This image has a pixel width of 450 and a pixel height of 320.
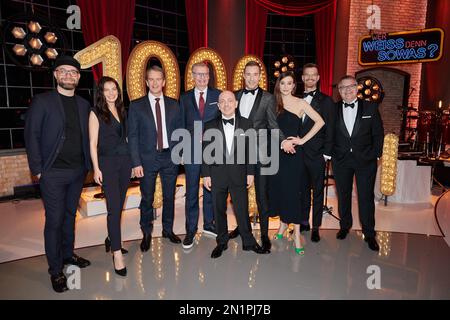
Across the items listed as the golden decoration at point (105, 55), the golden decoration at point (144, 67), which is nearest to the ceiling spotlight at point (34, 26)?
the golden decoration at point (105, 55)

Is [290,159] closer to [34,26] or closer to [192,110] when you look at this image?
[192,110]

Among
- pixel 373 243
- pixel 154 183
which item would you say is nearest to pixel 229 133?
pixel 154 183

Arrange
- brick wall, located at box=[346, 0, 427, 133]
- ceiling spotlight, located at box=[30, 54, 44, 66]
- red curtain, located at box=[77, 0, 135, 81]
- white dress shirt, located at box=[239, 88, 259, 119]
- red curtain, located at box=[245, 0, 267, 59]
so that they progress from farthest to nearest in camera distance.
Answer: brick wall, located at box=[346, 0, 427, 133], red curtain, located at box=[245, 0, 267, 59], red curtain, located at box=[77, 0, 135, 81], ceiling spotlight, located at box=[30, 54, 44, 66], white dress shirt, located at box=[239, 88, 259, 119]

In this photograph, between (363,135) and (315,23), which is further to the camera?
(315,23)

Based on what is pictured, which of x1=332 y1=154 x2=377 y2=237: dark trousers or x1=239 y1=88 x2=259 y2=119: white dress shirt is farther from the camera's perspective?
x1=332 y1=154 x2=377 y2=237: dark trousers

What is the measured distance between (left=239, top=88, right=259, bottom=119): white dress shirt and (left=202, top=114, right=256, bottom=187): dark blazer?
0.31 meters

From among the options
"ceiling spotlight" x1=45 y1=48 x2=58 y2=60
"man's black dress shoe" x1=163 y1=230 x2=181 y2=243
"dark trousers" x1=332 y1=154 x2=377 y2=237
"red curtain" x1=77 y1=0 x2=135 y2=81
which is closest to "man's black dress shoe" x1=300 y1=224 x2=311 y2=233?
"dark trousers" x1=332 y1=154 x2=377 y2=237

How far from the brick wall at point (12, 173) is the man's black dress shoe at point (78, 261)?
3.72m

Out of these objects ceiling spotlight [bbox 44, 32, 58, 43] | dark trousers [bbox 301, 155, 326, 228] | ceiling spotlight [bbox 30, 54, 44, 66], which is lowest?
dark trousers [bbox 301, 155, 326, 228]

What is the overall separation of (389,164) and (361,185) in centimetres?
198

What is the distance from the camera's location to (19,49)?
631 centimetres

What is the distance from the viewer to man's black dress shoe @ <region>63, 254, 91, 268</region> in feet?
12.4

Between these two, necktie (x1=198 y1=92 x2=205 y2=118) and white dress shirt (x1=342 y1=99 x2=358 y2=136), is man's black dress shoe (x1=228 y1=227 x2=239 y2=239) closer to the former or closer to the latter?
necktie (x1=198 y1=92 x2=205 y2=118)
